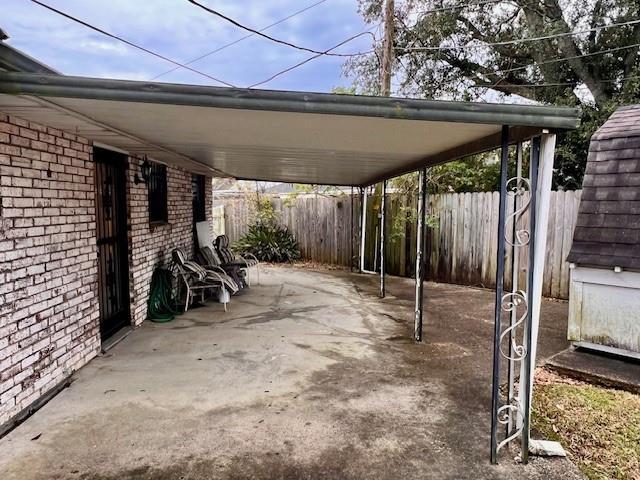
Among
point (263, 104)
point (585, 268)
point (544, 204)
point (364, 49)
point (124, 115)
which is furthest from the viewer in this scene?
A: point (364, 49)

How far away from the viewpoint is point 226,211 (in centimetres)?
1270

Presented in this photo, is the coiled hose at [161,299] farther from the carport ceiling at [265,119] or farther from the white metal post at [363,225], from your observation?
the white metal post at [363,225]

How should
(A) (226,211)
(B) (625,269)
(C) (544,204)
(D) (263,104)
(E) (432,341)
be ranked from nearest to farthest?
(D) (263,104) → (C) (544,204) → (B) (625,269) → (E) (432,341) → (A) (226,211)

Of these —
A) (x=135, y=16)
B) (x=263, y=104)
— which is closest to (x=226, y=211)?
(x=135, y=16)

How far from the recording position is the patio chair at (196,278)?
6.18m

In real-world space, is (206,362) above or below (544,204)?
below

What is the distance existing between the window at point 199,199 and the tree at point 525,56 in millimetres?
5370

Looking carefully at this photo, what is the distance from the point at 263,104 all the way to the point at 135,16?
9.07 meters

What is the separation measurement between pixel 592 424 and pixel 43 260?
172 inches

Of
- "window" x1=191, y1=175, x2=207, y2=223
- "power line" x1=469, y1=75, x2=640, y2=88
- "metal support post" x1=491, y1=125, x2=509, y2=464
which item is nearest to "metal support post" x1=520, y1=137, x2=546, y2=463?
"metal support post" x1=491, y1=125, x2=509, y2=464

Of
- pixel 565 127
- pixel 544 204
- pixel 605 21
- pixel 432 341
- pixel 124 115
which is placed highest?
pixel 605 21

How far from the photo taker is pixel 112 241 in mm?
4895

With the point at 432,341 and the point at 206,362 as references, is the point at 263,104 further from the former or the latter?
the point at 432,341

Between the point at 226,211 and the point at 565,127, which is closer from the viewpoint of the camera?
the point at 565,127
